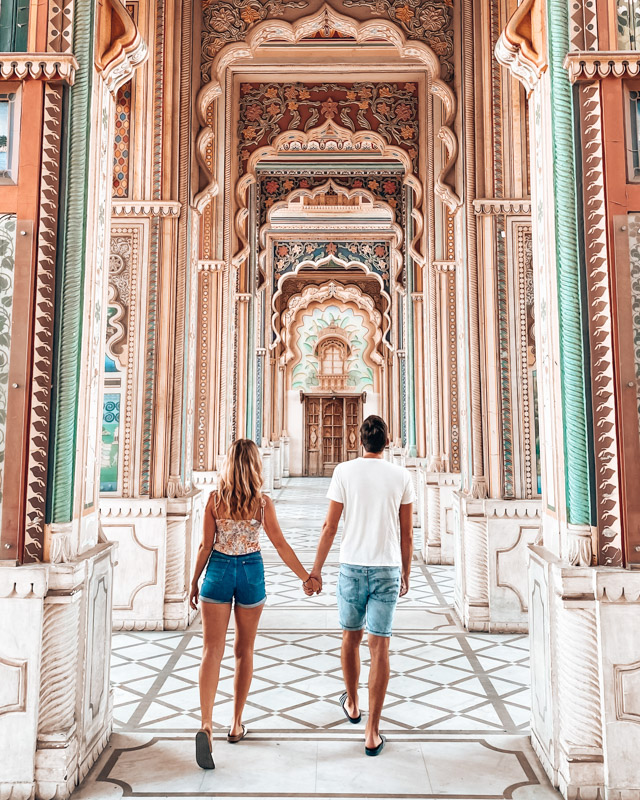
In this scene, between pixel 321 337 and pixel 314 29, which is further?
pixel 321 337

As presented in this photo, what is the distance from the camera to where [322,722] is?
285 cm

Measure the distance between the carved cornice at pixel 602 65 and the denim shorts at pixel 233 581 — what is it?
2032 mm

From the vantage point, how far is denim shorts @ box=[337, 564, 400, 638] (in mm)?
2551

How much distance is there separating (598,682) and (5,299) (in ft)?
7.58

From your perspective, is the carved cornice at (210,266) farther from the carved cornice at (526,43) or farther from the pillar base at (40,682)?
the pillar base at (40,682)

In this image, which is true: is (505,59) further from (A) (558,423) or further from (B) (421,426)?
(B) (421,426)

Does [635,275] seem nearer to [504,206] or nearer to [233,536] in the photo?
[233,536]

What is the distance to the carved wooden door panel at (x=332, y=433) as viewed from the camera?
57.9 feet

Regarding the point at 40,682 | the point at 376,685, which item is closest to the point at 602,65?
the point at 376,685

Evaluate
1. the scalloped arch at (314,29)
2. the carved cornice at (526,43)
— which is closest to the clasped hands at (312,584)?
the carved cornice at (526,43)

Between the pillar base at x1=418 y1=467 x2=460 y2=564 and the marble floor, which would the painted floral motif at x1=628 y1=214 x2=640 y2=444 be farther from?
the pillar base at x1=418 y1=467 x2=460 y2=564

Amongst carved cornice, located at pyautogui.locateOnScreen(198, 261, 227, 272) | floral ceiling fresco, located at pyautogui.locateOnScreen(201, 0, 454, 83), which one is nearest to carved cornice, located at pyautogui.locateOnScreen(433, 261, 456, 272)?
floral ceiling fresco, located at pyautogui.locateOnScreen(201, 0, 454, 83)

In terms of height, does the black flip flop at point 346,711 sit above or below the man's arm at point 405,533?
below

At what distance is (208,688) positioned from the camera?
8.11ft
